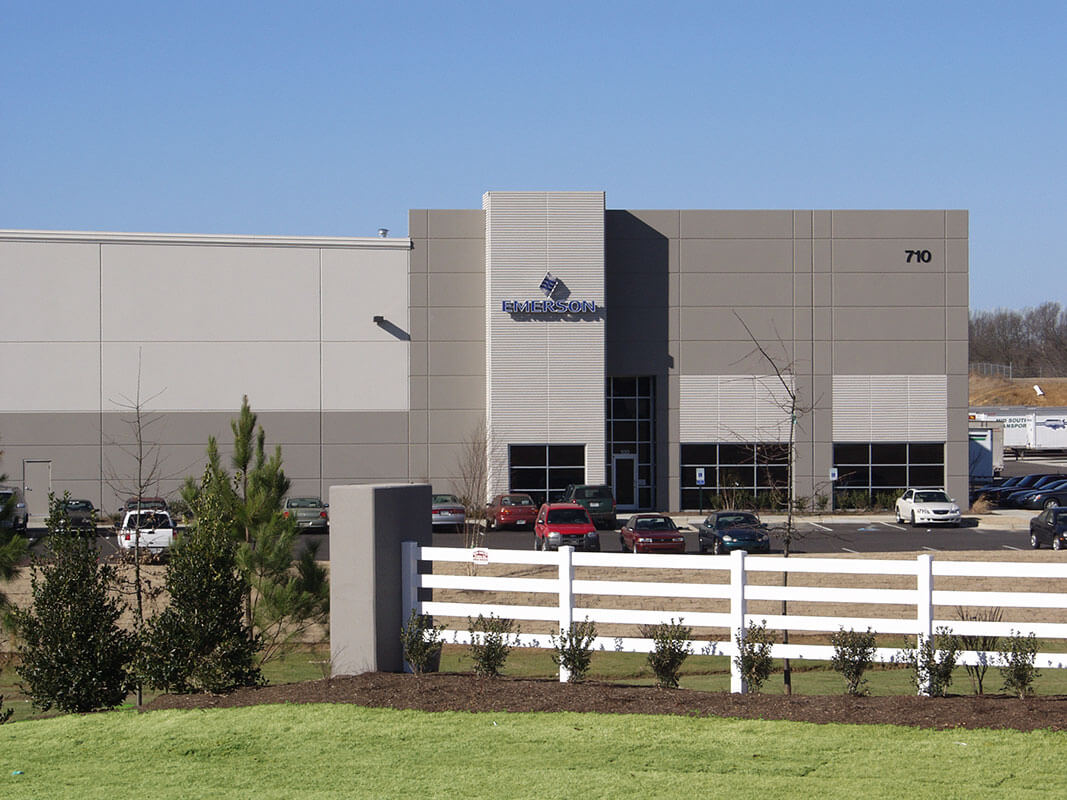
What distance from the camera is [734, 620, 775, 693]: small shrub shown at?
11023 mm

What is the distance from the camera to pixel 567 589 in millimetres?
11547

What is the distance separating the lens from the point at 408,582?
1220cm

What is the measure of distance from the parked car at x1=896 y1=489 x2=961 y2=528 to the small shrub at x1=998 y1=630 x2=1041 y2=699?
1397 inches

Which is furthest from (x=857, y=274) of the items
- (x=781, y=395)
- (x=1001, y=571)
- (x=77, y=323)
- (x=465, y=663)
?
(x=1001, y=571)

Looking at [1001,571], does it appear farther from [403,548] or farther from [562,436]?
[562,436]

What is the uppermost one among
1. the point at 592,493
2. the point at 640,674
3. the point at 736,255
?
the point at 736,255

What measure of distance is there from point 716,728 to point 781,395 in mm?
41052

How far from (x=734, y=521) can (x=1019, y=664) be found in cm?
2497

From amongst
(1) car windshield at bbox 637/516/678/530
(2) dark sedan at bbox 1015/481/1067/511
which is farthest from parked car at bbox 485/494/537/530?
(2) dark sedan at bbox 1015/481/1067/511

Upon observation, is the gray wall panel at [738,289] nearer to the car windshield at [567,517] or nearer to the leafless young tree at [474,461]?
the leafless young tree at [474,461]

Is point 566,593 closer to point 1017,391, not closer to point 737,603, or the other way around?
point 737,603

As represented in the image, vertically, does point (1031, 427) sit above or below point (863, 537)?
above

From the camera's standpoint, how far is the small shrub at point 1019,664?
10.4m

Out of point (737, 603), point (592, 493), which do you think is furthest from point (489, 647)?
point (592, 493)
